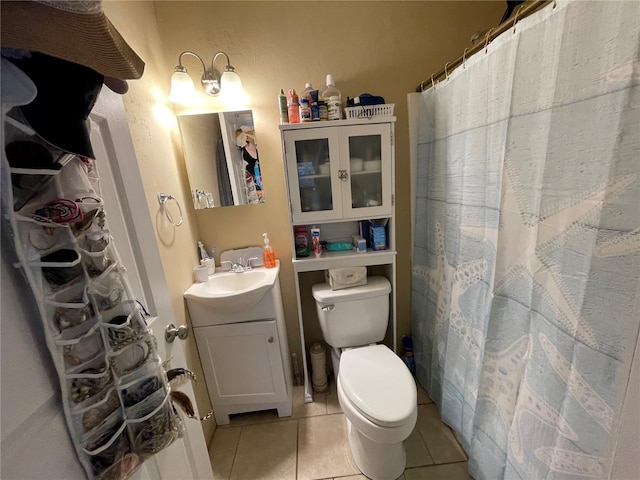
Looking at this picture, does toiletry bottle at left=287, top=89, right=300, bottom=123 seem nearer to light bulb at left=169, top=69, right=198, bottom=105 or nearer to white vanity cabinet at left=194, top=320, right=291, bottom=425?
light bulb at left=169, top=69, right=198, bottom=105

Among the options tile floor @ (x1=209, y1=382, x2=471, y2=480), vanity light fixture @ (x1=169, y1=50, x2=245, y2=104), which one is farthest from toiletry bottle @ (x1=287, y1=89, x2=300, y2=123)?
tile floor @ (x1=209, y1=382, x2=471, y2=480)

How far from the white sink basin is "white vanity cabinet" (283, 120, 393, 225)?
38cm

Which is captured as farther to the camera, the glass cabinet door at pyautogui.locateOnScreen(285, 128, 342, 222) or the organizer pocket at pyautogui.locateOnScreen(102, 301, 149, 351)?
the glass cabinet door at pyautogui.locateOnScreen(285, 128, 342, 222)

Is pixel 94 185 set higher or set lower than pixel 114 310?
higher

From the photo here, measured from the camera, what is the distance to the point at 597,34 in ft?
2.01

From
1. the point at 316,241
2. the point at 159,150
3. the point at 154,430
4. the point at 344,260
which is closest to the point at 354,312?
the point at 344,260

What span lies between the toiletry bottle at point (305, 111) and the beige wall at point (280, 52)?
0.76 feet

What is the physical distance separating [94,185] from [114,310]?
0.85ft

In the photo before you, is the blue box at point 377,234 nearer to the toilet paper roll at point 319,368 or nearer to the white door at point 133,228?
the toilet paper roll at point 319,368

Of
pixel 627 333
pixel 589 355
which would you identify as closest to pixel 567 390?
pixel 589 355

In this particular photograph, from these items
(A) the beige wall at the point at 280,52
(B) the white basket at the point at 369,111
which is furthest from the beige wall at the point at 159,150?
(B) the white basket at the point at 369,111

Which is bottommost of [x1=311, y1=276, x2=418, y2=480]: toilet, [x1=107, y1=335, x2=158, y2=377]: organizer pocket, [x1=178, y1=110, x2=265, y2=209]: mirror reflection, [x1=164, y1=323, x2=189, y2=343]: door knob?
[x1=311, y1=276, x2=418, y2=480]: toilet

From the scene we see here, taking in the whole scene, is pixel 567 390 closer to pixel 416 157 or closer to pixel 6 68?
pixel 416 157

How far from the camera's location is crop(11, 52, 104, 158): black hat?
0.39 m
